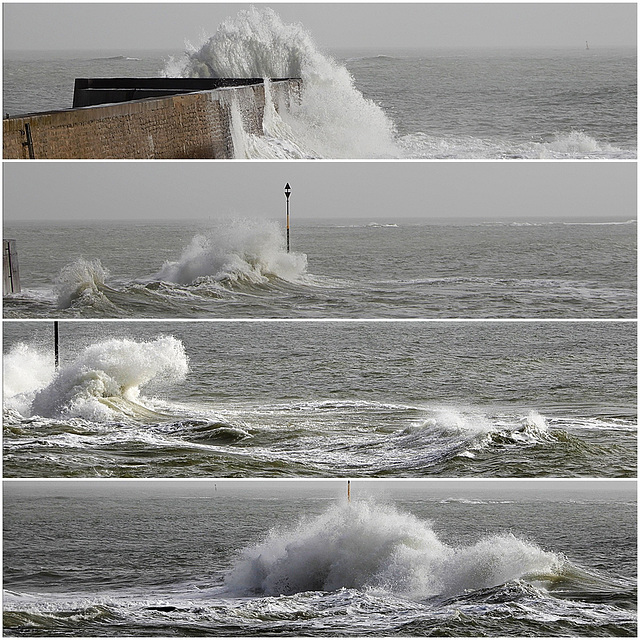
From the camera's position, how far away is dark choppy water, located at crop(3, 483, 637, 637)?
6.25m

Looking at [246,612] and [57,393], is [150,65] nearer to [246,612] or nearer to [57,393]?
[57,393]

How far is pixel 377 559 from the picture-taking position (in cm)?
684

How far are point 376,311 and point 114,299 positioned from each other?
165 centimetres

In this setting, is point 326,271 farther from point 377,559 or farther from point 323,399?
point 377,559

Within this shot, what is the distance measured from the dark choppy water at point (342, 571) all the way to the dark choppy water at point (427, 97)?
2.28 meters

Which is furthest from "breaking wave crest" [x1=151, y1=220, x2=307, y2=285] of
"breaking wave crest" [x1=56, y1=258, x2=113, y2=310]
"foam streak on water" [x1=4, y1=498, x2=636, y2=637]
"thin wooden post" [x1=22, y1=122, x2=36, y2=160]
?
"foam streak on water" [x1=4, y1=498, x2=636, y2=637]

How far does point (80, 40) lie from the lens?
22.7ft

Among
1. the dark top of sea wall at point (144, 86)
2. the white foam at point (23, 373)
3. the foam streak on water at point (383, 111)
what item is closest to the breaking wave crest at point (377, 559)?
the white foam at point (23, 373)

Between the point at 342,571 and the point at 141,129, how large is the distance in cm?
307

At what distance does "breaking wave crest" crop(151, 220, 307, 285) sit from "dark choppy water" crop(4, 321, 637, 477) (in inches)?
13.3

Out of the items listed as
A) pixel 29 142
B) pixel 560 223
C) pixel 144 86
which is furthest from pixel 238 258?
pixel 560 223

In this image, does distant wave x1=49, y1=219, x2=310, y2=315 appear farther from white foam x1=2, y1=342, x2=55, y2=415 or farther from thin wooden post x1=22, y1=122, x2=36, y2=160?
thin wooden post x1=22, y1=122, x2=36, y2=160

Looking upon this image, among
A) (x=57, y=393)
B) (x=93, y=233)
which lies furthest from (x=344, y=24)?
(x=57, y=393)

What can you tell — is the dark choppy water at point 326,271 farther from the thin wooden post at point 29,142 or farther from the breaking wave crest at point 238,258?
the thin wooden post at point 29,142
